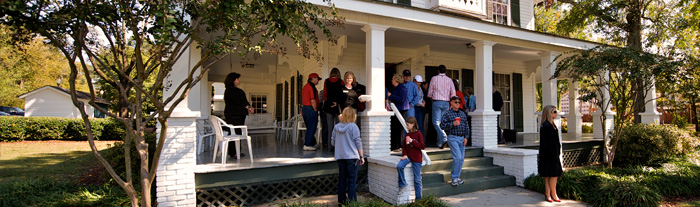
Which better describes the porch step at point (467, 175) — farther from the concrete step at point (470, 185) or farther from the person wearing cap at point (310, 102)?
the person wearing cap at point (310, 102)

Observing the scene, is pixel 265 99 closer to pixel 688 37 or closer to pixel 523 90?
pixel 523 90

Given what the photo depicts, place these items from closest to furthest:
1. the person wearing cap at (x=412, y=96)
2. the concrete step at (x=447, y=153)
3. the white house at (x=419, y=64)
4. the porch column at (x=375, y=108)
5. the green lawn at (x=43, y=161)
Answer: the white house at (x=419, y=64), the porch column at (x=375, y=108), the concrete step at (x=447, y=153), the person wearing cap at (x=412, y=96), the green lawn at (x=43, y=161)

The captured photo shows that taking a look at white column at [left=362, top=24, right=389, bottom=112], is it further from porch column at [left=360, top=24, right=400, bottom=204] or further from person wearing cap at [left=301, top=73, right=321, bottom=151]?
person wearing cap at [left=301, top=73, right=321, bottom=151]

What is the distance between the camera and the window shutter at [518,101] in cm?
1097

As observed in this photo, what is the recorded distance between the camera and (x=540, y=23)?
73.5ft

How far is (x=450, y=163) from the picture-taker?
6016 mm

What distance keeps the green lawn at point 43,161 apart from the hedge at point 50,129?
456 millimetres

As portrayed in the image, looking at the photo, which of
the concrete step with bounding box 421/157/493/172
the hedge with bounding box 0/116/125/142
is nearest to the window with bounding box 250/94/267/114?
the hedge with bounding box 0/116/125/142

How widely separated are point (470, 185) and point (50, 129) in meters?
16.2

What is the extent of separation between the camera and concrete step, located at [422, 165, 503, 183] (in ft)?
18.1

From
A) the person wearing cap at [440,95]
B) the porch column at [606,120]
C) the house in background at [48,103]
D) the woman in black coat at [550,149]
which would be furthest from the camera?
the house in background at [48,103]

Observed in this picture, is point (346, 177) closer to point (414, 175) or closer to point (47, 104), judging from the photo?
point (414, 175)

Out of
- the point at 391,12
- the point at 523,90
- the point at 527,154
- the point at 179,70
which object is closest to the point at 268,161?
the point at 179,70

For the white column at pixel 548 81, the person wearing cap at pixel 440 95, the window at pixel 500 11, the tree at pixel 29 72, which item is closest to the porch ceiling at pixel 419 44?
the white column at pixel 548 81
